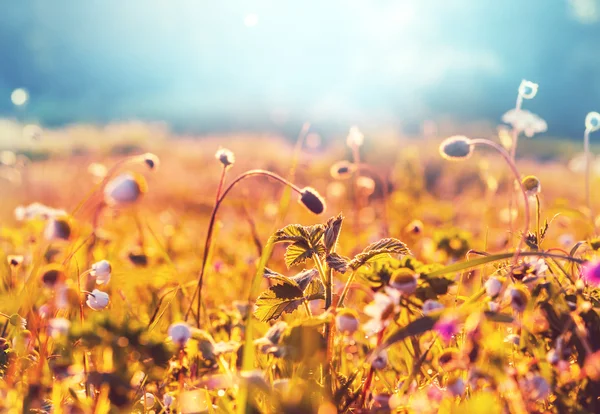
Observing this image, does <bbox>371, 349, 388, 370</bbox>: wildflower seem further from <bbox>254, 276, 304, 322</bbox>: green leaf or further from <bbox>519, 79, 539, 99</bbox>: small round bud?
<bbox>519, 79, 539, 99</bbox>: small round bud

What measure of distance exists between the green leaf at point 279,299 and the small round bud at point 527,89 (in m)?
0.60

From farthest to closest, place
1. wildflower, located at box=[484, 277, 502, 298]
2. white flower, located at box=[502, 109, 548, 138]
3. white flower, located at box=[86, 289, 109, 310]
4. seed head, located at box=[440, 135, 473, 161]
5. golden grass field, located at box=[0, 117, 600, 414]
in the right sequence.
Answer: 1. white flower, located at box=[502, 109, 548, 138]
2. white flower, located at box=[86, 289, 109, 310]
3. seed head, located at box=[440, 135, 473, 161]
4. wildflower, located at box=[484, 277, 502, 298]
5. golden grass field, located at box=[0, 117, 600, 414]

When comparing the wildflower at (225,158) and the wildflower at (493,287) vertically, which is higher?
the wildflower at (225,158)

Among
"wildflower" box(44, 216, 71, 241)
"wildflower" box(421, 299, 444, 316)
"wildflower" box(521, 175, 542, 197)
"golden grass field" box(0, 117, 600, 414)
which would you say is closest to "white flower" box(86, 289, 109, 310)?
"golden grass field" box(0, 117, 600, 414)

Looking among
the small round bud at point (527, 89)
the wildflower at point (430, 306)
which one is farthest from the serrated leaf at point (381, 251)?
the small round bud at point (527, 89)

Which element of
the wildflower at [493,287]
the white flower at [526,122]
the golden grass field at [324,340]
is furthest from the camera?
the white flower at [526,122]

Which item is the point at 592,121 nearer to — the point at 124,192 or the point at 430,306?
the point at 430,306

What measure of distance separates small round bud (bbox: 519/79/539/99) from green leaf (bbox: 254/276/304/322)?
60cm

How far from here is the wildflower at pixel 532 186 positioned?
119 cm

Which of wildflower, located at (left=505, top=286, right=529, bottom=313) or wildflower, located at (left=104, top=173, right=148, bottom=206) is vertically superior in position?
wildflower, located at (left=104, top=173, right=148, bottom=206)

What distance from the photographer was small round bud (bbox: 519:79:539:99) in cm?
123

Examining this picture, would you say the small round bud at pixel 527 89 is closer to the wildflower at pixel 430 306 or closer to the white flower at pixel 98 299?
the wildflower at pixel 430 306

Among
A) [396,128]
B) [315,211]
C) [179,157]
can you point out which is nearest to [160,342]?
[315,211]

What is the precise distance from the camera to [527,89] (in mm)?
1249
